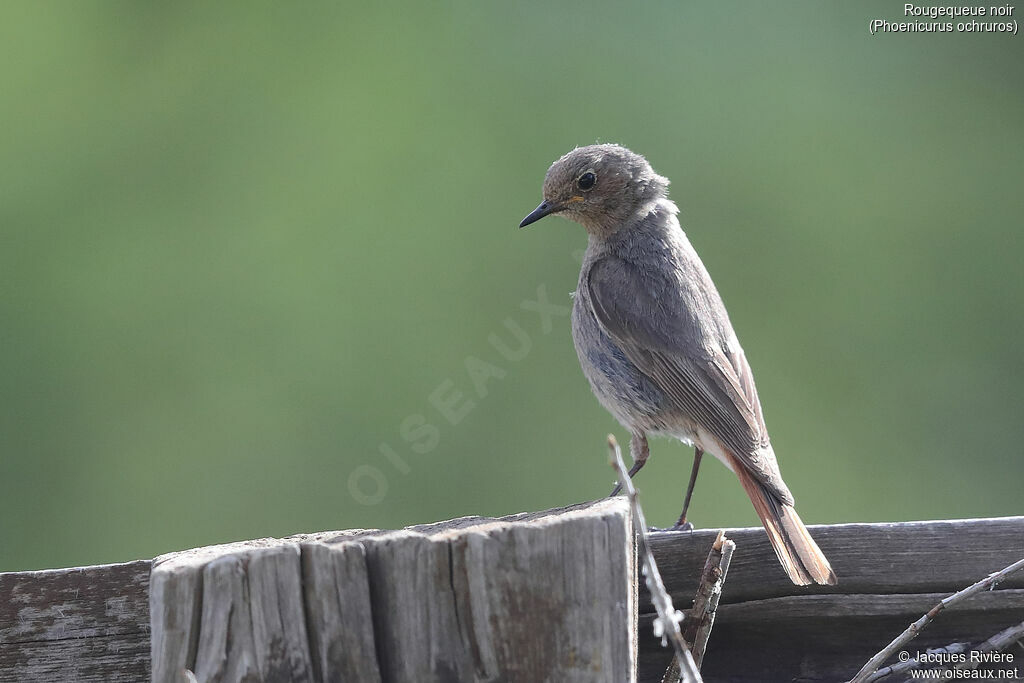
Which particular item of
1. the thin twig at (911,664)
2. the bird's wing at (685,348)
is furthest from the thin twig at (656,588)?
the bird's wing at (685,348)

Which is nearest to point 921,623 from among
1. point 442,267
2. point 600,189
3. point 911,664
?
point 911,664

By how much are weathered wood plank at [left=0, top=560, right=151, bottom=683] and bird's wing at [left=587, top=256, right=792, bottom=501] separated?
2443 mm

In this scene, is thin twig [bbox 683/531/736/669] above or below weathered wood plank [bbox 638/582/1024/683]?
above

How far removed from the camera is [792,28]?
1011cm

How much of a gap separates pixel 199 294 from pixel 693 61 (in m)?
4.27

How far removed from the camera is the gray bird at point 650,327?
478cm

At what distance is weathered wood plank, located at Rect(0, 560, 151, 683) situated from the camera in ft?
8.89

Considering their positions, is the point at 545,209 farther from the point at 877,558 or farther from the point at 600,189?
the point at 877,558

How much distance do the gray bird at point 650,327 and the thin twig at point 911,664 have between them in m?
1.27

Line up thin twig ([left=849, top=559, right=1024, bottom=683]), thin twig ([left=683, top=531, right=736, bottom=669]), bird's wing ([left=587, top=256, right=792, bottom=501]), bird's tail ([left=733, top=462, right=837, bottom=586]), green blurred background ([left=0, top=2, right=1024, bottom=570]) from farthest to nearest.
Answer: green blurred background ([left=0, top=2, right=1024, bottom=570]) < bird's wing ([left=587, top=256, right=792, bottom=501]) < bird's tail ([left=733, top=462, right=837, bottom=586]) < thin twig ([left=683, top=531, right=736, bottom=669]) < thin twig ([left=849, top=559, right=1024, bottom=683])

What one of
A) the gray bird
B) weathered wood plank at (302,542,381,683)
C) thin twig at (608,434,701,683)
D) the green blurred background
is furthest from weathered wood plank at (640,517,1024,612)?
the green blurred background

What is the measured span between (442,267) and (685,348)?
13.7 ft

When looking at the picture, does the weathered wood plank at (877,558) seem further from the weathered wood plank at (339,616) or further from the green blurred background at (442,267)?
the green blurred background at (442,267)

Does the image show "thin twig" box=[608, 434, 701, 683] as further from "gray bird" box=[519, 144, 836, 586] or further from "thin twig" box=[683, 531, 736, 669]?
"gray bird" box=[519, 144, 836, 586]
